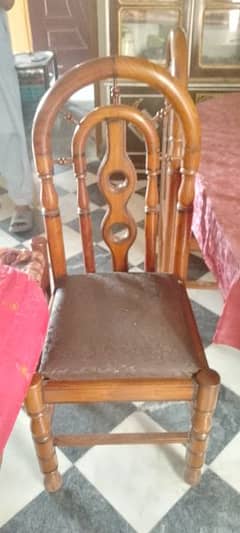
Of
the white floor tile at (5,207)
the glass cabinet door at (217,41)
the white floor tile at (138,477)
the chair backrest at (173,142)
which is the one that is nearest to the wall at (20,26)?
the white floor tile at (5,207)

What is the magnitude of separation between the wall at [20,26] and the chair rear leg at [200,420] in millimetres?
4037

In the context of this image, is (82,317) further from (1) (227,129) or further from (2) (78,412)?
(1) (227,129)

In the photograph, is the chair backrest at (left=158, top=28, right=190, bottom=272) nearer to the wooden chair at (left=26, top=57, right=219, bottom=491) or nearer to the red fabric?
the wooden chair at (left=26, top=57, right=219, bottom=491)

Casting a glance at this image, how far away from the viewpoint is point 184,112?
3.26ft

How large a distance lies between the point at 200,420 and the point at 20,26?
424 centimetres

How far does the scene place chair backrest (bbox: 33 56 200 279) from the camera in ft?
3.20

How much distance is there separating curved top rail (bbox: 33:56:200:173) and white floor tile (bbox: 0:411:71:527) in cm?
82

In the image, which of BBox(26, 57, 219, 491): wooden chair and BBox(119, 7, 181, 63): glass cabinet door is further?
BBox(119, 7, 181, 63): glass cabinet door

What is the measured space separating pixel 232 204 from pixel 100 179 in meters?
0.33

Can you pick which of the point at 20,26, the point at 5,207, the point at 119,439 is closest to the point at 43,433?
the point at 119,439

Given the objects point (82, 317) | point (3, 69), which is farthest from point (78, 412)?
point (3, 69)

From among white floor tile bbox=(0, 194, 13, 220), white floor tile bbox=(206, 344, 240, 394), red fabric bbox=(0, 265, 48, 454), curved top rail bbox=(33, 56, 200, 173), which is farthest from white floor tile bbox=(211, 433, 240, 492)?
white floor tile bbox=(0, 194, 13, 220)

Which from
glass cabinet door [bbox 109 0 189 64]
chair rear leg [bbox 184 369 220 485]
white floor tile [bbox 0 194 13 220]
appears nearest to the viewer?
chair rear leg [bbox 184 369 220 485]

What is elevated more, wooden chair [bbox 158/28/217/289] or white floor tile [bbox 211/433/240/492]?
wooden chair [bbox 158/28/217/289]
